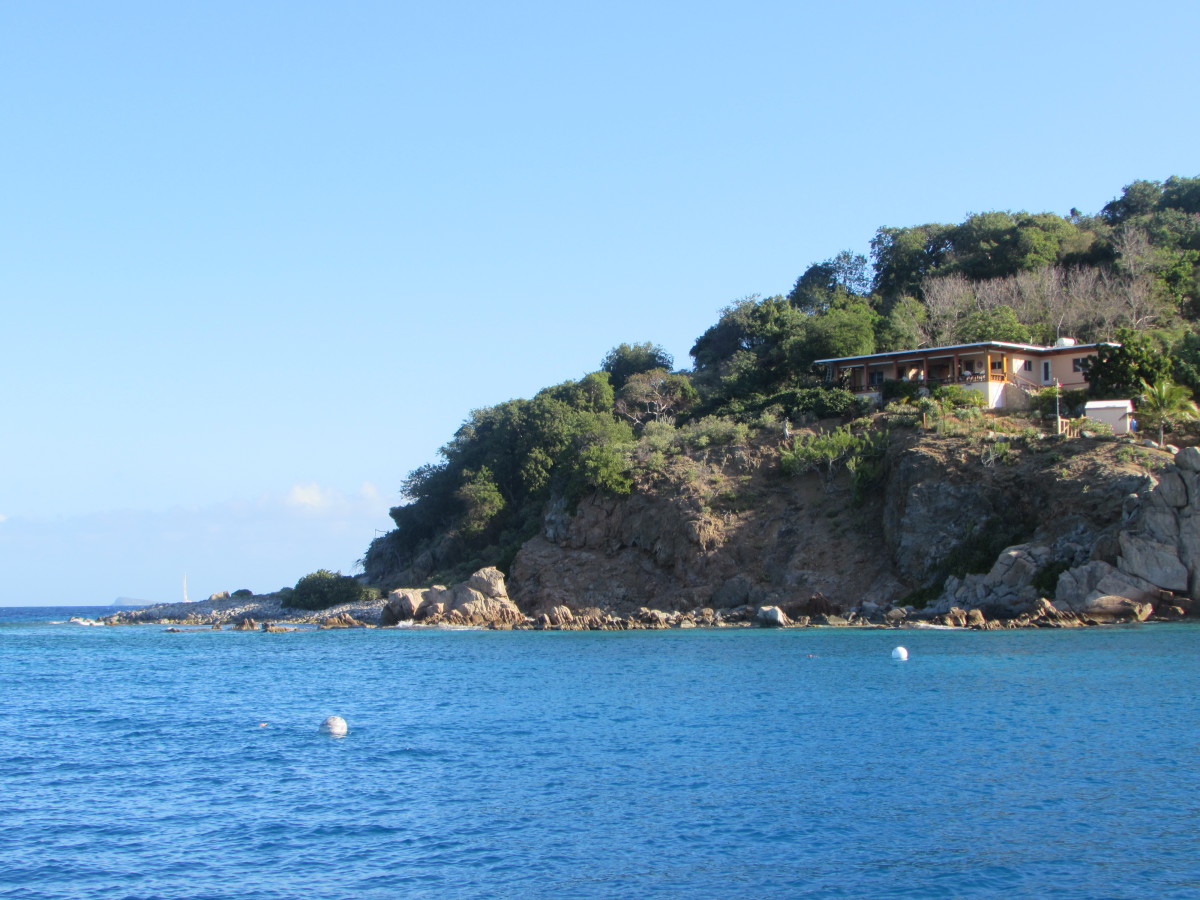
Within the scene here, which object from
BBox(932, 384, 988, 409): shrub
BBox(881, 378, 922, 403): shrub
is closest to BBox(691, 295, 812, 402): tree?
BBox(881, 378, 922, 403): shrub

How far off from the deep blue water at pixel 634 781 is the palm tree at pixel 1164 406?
53.9 feet

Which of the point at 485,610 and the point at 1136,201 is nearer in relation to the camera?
the point at 485,610

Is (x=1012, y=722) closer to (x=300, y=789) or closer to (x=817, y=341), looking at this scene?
(x=300, y=789)

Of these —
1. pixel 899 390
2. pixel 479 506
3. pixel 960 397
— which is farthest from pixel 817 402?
pixel 479 506

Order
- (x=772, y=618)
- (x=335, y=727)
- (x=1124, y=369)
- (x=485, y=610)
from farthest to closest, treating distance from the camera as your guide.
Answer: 1. (x=485, y=610)
2. (x=1124, y=369)
3. (x=772, y=618)
4. (x=335, y=727)

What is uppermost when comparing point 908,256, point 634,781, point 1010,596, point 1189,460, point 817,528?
point 908,256

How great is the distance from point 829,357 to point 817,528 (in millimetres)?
14957

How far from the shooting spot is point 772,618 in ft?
168

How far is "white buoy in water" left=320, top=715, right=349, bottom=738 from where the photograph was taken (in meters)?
25.3

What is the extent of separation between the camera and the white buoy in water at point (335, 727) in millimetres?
25266

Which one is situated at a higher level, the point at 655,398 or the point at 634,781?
the point at 655,398

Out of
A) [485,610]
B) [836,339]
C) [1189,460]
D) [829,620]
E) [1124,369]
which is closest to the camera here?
[1189,460]

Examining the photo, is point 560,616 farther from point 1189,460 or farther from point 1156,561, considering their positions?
point 1189,460

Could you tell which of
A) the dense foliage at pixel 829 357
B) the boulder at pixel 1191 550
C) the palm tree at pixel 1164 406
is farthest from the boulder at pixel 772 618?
the palm tree at pixel 1164 406
